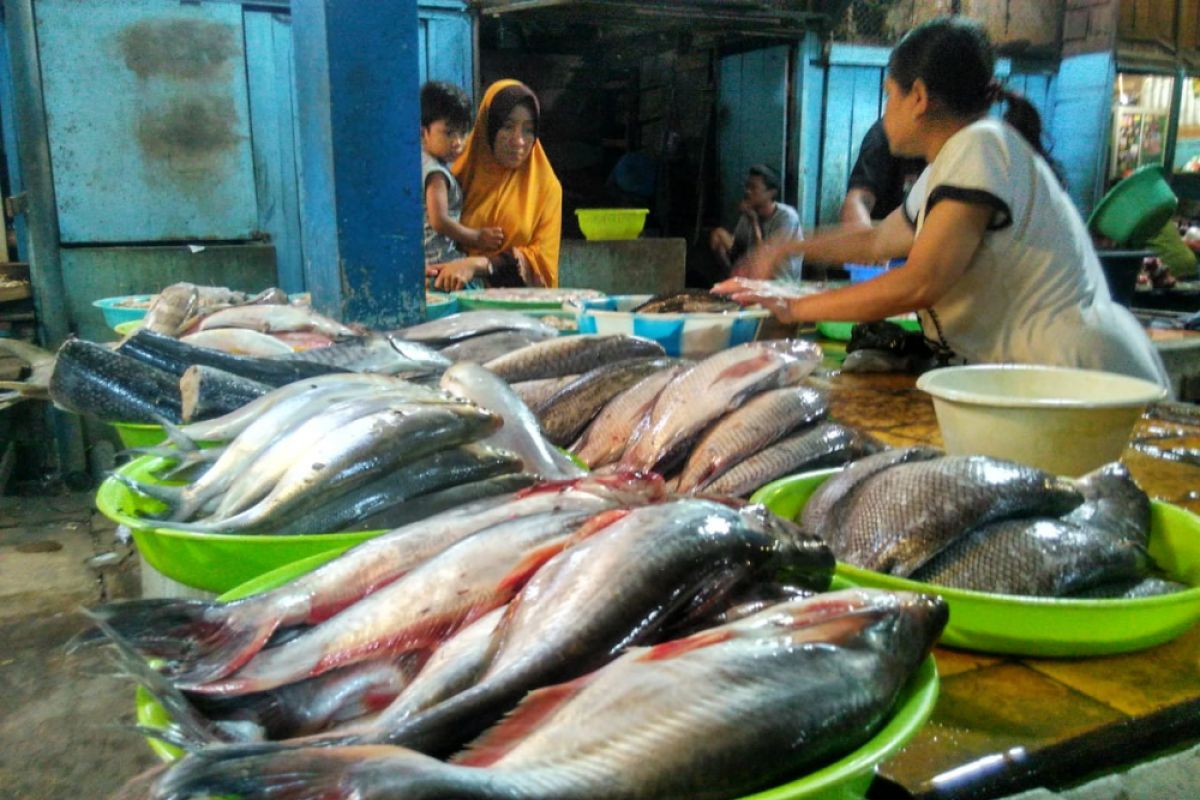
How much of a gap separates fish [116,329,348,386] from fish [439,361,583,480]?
1.66ft

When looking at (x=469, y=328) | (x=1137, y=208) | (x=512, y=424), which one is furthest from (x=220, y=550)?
(x=1137, y=208)

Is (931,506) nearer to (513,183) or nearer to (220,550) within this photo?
(220,550)

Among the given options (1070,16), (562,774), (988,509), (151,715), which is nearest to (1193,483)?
(988,509)

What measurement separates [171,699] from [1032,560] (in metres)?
1.22

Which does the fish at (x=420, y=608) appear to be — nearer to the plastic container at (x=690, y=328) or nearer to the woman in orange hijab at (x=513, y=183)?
the plastic container at (x=690, y=328)

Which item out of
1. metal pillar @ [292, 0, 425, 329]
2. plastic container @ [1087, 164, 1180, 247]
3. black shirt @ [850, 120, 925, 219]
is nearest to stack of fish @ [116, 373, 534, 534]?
metal pillar @ [292, 0, 425, 329]

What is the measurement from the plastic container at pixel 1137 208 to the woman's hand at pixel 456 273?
18.8 feet

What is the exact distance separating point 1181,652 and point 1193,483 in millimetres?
1197

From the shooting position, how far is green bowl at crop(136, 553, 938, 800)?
2.63 feet

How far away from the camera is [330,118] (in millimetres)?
3273

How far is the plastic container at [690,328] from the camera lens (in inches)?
111

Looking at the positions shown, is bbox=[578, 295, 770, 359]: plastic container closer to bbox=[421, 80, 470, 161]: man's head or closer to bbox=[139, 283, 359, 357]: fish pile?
bbox=[139, 283, 359, 357]: fish pile

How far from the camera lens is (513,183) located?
5.92 m

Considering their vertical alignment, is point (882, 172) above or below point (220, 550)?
above
